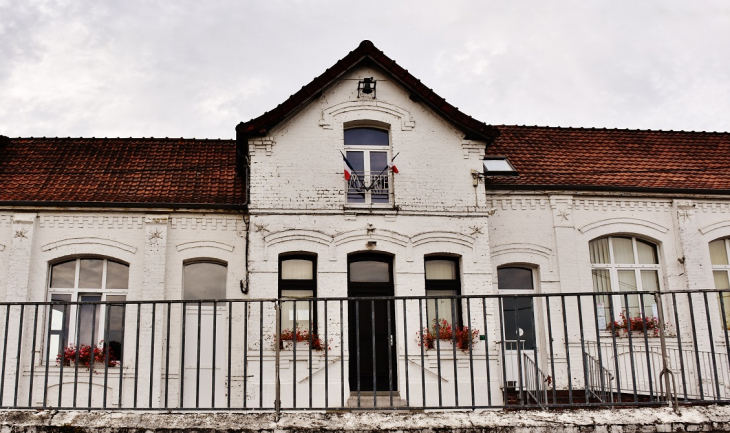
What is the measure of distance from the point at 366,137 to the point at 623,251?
22.2 ft

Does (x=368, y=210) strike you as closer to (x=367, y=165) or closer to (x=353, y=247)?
(x=353, y=247)

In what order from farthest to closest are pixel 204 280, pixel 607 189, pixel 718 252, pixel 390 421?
pixel 718 252, pixel 607 189, pixel 204 280, pixel 390 421

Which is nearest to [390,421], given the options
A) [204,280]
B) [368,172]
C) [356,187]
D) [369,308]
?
[369,308]

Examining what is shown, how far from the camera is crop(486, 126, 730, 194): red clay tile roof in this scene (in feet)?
52.2

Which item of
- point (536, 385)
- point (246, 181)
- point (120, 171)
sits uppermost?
point (120, 171)

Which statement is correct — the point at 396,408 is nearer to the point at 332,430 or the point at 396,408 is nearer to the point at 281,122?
the point at 332,430

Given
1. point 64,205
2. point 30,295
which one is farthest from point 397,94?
point 30,295

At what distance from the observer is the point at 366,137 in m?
14.9

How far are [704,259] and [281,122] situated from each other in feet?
33.8

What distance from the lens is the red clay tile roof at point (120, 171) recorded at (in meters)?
14.9

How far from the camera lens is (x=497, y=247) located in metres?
15.2

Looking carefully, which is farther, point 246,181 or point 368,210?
point 246,181

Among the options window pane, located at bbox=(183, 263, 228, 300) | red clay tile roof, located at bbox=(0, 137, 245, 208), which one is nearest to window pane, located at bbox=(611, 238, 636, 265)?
red clay tile roof, located at bbox=(0, 137, 245, 208)

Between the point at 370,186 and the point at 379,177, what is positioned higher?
the point at 379,177
